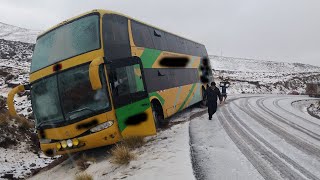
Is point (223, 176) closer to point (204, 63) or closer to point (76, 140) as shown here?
point (76, 140)

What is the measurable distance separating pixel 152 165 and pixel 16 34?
103 meters

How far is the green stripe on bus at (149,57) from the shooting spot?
12369 mm

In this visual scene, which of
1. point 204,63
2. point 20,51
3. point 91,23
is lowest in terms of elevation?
point 204,63

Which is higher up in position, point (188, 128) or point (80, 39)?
point (80, 39)

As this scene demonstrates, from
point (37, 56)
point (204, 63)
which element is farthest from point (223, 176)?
point (204, 63)

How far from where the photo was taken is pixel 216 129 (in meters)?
12.1

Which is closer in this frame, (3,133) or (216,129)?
(216,129)

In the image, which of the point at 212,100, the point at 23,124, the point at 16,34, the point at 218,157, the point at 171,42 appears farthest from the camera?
the point at 16,34

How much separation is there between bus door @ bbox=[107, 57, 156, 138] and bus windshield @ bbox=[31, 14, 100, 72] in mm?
915

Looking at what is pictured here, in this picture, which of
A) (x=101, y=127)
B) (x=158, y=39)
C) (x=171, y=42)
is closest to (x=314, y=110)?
(x=171, y=42)

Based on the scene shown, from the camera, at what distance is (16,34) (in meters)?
101

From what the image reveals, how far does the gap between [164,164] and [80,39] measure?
459 centimetres

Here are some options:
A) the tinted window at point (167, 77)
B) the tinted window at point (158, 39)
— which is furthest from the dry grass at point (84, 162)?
the tinted window at point (158, 39)

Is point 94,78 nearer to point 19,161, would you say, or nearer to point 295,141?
point 295,141
